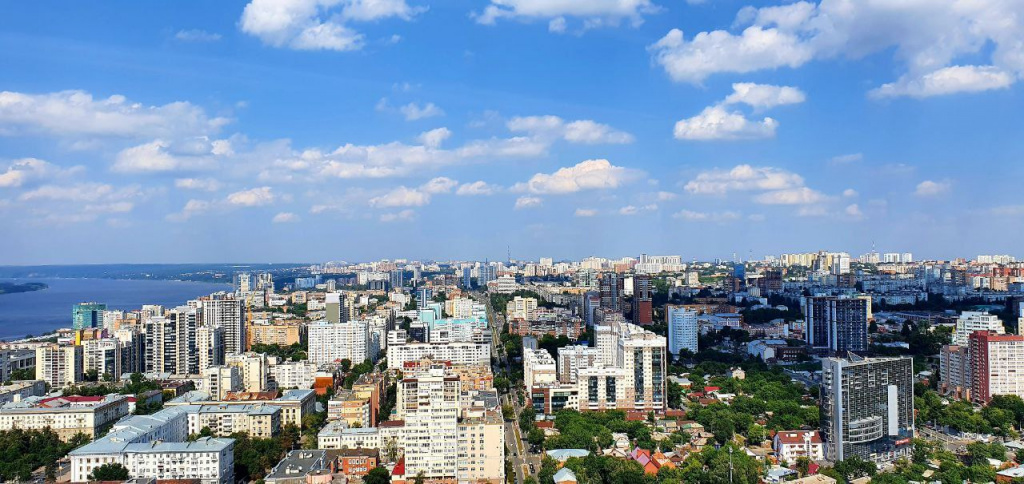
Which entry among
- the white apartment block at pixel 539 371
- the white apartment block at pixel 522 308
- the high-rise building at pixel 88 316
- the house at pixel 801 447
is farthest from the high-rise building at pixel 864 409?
the high-rise building at pixel 88 316

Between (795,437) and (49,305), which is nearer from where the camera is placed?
(795,437)

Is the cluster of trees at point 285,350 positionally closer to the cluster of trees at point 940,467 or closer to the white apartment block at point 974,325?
Result: the cluster of trees at point 940,467

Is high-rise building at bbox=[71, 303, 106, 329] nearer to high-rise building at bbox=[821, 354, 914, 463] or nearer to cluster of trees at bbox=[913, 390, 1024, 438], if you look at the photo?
high-rise building at bbox=[821, 354, 914, 463]

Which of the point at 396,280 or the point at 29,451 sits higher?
the point at 396,280

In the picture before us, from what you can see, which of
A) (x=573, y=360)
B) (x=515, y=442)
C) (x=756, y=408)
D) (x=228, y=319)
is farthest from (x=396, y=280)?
(x=515, y=442)

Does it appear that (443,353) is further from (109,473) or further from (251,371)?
(109,473)

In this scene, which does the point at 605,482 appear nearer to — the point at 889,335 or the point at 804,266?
the point at 889,335

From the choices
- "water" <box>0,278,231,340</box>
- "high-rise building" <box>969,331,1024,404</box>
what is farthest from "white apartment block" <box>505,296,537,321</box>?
"water" <box>0,278,231,340</box>

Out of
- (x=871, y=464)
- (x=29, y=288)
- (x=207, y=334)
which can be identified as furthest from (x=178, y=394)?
(x=29, y=288)
